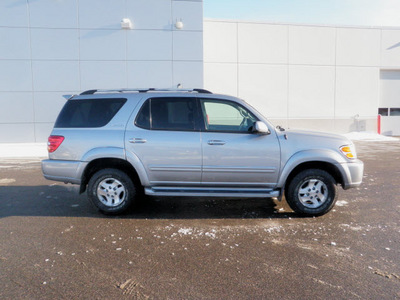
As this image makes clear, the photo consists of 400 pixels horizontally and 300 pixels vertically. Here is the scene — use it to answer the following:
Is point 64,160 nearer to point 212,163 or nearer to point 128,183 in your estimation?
point 128,183

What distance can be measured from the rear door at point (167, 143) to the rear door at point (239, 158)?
0.57 feet

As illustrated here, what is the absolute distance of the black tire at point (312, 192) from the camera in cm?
514

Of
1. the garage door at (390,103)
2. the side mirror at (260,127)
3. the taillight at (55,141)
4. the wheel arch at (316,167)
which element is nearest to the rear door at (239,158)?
the side mirror at (260,127)

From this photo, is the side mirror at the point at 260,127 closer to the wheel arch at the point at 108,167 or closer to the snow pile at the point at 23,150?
the wheel arch at the point at 108,167

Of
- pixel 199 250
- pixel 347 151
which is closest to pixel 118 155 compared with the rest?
pixel 199 250

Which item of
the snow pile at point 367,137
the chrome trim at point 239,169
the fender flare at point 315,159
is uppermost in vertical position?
the fender flare at point 315,159

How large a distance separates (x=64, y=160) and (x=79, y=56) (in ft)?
37.6

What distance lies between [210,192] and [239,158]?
0.70 m

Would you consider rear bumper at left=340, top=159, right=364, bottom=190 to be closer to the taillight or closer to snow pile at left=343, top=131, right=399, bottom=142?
the taillight

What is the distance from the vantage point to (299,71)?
18.4 m

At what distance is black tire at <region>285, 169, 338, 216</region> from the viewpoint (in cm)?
514

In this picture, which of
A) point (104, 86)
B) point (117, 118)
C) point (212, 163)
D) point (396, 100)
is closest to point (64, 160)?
point (117, 118)

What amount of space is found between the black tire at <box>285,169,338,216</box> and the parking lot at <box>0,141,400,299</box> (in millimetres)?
190

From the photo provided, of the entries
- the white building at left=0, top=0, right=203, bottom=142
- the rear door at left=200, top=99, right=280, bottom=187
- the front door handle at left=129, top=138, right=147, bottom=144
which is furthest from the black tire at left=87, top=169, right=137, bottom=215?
the white building at left=0, top=0, right=203, bottom=142
